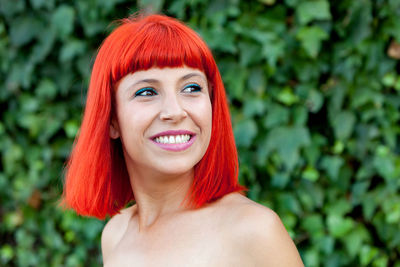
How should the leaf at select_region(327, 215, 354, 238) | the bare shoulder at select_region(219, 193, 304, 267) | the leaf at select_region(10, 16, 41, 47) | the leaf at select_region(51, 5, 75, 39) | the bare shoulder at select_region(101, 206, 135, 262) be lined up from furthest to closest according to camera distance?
the leaf at select_region(10, 16, 41, 47) < the leaf at select_region(51, 5, 75, 39) < the leaf at select_region(327, 215, 354, 238) < the bare shoulder at select_region(101, 206, 135, 262) < the bare shoulder at select_region(219, 193, 304, 267)

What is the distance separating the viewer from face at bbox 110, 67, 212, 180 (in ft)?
4.65

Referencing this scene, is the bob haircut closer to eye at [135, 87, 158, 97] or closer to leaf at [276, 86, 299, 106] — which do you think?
eye at [135, 87, 158, 97]

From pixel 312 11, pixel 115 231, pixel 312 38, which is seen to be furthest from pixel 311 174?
pixel 115 231

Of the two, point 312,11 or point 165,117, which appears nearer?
point 165,117

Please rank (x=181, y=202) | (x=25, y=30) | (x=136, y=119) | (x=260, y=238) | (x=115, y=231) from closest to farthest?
(x=260, y=238), (x=136, y=119), (x=181, y=202), (x=115, y=231), (x=25, y=30)

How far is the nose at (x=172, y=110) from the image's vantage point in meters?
1.39

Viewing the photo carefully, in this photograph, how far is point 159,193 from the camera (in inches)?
62.9

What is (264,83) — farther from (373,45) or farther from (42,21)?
(42,21)

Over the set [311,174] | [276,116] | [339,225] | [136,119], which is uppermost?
[136,119]

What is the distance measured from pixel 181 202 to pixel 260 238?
0.34 meters

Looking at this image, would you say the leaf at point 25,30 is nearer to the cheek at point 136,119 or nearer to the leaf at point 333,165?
the cheek at point 136,119

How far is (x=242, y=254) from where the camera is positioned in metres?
1.36

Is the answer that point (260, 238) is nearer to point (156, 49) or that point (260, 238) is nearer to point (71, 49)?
point (156, 49)

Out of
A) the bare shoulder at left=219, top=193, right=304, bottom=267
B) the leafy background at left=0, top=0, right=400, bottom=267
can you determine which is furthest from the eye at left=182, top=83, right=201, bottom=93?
the leafy background at left=0, top=0, right=400, bottom=267
